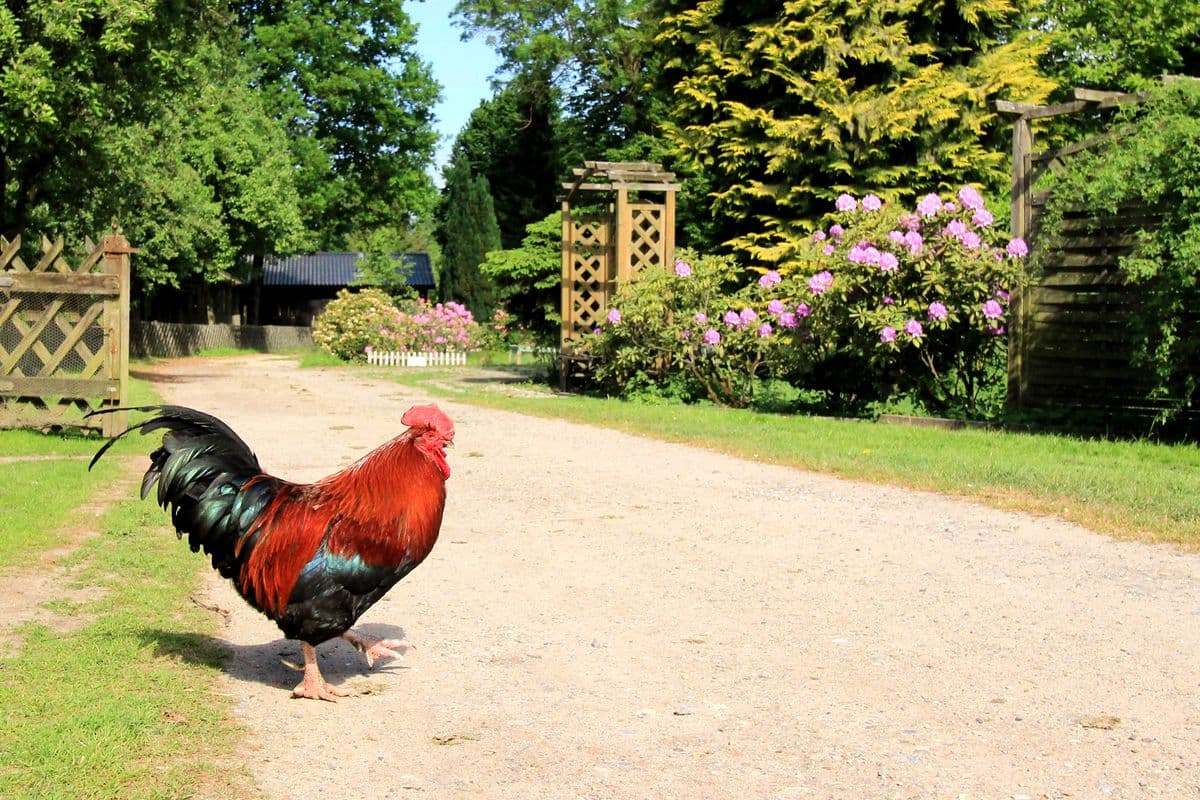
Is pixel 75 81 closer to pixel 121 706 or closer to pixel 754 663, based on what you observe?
pixel 121 706

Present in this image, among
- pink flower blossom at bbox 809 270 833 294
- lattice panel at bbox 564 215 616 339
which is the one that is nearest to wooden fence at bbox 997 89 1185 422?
pink flower blossom at bbox 809 270 833 294

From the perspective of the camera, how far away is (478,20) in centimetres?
5078

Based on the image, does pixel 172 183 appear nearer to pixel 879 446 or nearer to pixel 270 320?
pixel 879 446

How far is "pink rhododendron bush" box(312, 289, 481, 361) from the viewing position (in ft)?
133

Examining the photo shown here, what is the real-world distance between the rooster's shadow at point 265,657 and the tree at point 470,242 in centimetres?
5652

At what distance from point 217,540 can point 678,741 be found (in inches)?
87.2

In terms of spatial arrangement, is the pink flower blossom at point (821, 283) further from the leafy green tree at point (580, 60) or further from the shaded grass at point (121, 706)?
the leafy green tree at point (580, 60)

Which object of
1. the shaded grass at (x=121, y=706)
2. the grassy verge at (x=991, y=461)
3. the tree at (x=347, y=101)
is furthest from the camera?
the tree at (x=347, y=101)

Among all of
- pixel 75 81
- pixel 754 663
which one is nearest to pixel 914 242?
pixel 754 663

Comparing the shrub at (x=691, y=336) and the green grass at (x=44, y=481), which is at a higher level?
the shrub at (x=691, y=336)

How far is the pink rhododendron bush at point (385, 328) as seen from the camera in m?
40.6

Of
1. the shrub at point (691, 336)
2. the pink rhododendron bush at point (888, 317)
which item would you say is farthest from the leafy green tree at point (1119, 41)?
the pink rhododendron bush at point (888, 317)

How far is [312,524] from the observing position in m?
5.39

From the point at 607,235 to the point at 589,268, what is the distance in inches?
30.9
